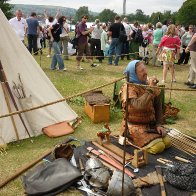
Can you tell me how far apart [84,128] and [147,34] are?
805 cm

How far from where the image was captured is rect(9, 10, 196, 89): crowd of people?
873cm

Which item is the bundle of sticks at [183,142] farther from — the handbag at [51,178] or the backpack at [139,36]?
the backpack at [139,36]

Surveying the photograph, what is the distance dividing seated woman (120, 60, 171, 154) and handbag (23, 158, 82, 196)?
1.20 meters

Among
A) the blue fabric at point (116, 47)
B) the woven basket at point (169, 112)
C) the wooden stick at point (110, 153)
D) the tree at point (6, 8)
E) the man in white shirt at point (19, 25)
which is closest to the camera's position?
the wooden stick at point (110, 153)

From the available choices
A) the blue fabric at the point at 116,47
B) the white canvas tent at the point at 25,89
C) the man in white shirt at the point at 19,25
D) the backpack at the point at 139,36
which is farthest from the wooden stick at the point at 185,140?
the backpack at the point at 139,36

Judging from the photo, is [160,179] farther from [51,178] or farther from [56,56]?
[56,56]

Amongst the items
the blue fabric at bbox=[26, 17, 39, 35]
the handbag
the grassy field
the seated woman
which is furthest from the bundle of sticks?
the blue fabric at bbox=[26, 17, 39, 35]

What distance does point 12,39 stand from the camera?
5164mm

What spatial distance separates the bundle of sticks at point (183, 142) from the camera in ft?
15.8

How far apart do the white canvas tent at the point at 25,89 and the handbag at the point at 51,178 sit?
4.42 feet

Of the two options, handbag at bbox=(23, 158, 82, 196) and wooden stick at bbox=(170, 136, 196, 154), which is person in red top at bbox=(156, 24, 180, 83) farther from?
handbag at bbox=(23, 158, 82, 196)

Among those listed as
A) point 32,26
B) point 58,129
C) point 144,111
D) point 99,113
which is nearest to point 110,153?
point 144,111

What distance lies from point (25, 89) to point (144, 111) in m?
2.03

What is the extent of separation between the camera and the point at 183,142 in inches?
198
